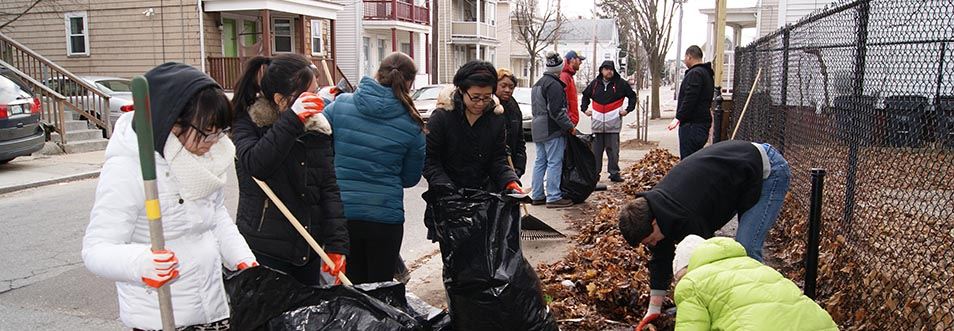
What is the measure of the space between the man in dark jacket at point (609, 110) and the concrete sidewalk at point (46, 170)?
7453 mm

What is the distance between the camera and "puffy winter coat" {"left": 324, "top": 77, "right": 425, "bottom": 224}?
12.0ft

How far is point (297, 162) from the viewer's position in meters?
3.29

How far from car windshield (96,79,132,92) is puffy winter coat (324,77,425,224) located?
16.5m

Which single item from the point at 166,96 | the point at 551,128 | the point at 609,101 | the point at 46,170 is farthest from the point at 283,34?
the point at 166,96

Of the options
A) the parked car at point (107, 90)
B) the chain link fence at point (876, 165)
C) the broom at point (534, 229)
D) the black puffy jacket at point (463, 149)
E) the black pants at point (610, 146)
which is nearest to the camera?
the chain link fence at point (876, 165)

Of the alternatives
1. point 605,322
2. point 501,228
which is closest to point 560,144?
point 605,322

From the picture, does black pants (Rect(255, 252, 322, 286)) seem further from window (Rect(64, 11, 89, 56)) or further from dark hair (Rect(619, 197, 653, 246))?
window (Rect(64, 11, 89, 56))

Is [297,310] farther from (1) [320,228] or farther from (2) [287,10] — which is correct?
(2) [287,10]

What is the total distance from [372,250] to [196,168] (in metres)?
1.53

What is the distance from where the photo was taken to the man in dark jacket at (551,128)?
7.89 m

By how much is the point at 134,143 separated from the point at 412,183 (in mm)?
1836

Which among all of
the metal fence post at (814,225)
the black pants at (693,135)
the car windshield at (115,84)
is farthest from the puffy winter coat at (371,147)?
the car windshield at (115,84)

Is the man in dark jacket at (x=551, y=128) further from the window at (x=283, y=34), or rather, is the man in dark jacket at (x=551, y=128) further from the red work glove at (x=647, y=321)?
the window at (x=283, y=34)

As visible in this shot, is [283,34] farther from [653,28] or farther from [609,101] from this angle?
[609,101]
